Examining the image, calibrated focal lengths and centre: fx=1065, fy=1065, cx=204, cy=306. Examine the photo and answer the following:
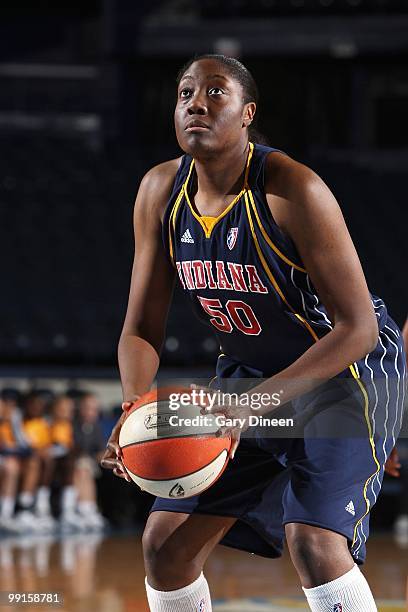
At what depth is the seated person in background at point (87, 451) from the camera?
859cm

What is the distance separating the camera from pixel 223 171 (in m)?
2.70

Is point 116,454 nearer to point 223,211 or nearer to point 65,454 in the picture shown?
point 223,211

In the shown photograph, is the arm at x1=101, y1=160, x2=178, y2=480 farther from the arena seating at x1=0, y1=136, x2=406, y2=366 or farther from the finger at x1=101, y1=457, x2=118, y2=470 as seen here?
the arena seating at x1=0, y1=136, x2=406, y2=366

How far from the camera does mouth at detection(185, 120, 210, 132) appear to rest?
8.36ft

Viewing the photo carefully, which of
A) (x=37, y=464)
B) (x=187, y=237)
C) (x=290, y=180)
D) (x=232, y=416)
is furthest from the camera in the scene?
(x=37, y=464)

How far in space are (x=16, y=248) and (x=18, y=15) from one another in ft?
21.6

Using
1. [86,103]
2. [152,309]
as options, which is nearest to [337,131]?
[86,103]

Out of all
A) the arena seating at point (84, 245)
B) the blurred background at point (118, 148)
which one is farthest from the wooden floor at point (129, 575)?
the arena seating at point (84, 245)

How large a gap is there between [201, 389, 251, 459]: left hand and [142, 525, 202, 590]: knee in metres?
0.40

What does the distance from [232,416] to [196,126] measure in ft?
2.29

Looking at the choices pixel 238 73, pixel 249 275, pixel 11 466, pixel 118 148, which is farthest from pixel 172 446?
pixel 118 148

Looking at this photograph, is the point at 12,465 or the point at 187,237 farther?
the point at 12,465

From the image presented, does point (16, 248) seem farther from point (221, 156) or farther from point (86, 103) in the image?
point (221, 156)

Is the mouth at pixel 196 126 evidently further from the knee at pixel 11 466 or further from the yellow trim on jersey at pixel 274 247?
the knee at pixel 11 466
